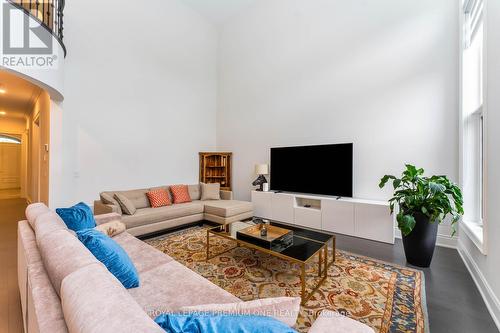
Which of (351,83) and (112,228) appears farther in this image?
(351,83)

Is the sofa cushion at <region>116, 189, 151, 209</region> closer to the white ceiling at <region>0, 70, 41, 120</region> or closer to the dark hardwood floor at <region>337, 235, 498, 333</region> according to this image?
the white ceiling at <region>0, 70, 41, 120</region>

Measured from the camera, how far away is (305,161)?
451 cm

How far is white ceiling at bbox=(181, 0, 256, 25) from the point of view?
5.55 m

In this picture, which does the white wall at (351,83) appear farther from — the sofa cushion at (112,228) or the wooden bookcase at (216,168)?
the sofa cushion at (112,228)

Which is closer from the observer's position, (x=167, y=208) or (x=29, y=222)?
(x=29, y=222)

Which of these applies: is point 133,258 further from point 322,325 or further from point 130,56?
point 130,56

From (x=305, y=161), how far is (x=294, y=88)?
163cm

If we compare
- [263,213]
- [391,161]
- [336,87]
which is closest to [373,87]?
[336,87]

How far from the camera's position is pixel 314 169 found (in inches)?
173

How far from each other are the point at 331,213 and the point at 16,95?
7289mm

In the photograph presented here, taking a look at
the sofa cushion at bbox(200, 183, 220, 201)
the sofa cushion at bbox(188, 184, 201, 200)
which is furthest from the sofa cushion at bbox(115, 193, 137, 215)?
the sofa cushion at bbox(200, 183, 220, 201)

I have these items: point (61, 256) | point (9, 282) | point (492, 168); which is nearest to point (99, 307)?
point (61, 256)

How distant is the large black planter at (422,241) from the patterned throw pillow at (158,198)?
150 inches

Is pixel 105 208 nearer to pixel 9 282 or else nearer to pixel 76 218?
pixel 9 282
